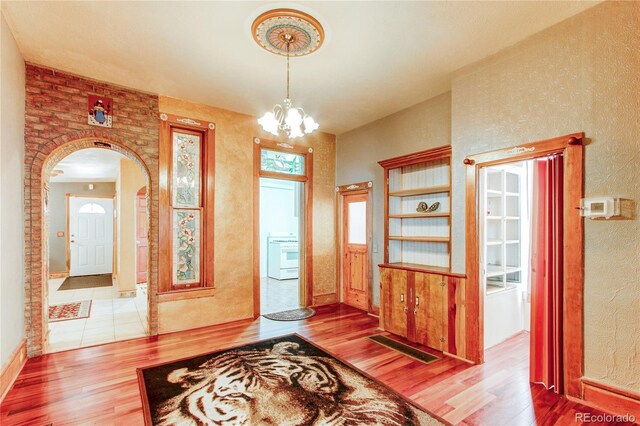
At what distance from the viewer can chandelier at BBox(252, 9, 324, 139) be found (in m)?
2.65

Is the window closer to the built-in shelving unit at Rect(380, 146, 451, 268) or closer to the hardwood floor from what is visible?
the hardwood floor

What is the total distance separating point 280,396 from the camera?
→ 265 cm

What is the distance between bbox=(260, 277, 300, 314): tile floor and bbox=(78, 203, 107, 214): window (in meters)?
6.01

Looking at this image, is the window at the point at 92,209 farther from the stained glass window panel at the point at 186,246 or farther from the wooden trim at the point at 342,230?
the wooden trim at the point at 342,230

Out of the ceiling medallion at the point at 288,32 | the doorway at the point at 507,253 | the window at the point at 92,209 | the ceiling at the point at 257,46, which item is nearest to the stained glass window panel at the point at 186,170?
the ceiling at the point at 257,46

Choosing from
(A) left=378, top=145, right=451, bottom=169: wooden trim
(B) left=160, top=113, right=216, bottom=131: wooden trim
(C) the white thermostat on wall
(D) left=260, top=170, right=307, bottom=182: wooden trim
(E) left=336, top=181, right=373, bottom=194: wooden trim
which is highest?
(B) left=160, top=113, right=216, bottom=131: wooden trim

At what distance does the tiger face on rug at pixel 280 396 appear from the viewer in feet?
7.71

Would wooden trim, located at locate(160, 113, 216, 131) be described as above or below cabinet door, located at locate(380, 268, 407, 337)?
above

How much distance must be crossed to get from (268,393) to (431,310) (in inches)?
85.1

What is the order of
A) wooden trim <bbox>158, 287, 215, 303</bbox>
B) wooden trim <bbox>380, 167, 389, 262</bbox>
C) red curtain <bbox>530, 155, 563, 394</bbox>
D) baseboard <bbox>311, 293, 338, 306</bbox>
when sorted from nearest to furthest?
red curtain <bbox>530, 155, 563, 394</bbox> < wooden trim <bbox>158, 287, 215, 303</bbox> < wooden trim <bbox>380, 167, 389, 262</bbox> < baseboard <bbox>311, 293, 338, 306</bbox>

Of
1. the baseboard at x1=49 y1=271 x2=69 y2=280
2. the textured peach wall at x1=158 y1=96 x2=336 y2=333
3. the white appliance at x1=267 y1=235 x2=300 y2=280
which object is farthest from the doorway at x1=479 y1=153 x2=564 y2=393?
the baseboard at x1=49 y1=271 x2=69 y2=280

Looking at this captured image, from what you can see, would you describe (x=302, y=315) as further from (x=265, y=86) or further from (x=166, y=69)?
(x=166, y=69)

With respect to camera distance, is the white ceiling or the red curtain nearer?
the red curtain

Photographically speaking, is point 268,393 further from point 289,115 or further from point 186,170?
point 186,170
